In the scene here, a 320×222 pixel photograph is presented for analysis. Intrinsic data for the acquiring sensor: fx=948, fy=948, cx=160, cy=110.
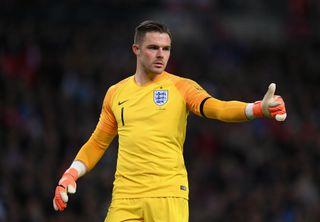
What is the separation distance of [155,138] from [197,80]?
340 inches

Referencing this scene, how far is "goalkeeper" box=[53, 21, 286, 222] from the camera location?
7043mm

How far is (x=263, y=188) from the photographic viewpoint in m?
13.9

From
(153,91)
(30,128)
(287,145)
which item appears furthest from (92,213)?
(153,91)

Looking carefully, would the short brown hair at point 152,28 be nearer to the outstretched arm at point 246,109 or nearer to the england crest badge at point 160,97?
the england crest badge at point 160,97

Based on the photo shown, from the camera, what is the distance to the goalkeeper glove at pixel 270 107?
21.3 feet

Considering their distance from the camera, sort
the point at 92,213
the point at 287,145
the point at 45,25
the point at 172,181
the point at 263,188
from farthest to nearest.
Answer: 1. the point at 45,25
2. the point at 287,145
3. the point at 263,188
4. the point at 92,213
5. the point at 172,181

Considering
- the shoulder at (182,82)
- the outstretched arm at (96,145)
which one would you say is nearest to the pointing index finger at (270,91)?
the shoulder at (182,82)

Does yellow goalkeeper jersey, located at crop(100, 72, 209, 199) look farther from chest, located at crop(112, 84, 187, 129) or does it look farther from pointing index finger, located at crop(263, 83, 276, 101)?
pointing index finger, located at crop(263, 83, 276, 101)

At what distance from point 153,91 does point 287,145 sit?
26.0ft

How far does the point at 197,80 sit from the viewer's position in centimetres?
1566

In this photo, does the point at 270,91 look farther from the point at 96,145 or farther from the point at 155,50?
the point at 96,145

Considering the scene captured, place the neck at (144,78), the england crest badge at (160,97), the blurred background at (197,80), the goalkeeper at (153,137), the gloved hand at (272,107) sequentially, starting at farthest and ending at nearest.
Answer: the blurred background at (197,80), the neck at (144,78), the england crest badge at (160,97), the goalkeeper at (153,137), the gloved hand at (272,107)

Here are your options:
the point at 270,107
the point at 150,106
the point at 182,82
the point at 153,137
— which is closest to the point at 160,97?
the point at 150,106

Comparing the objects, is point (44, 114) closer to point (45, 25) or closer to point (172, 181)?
point (45, 25)
